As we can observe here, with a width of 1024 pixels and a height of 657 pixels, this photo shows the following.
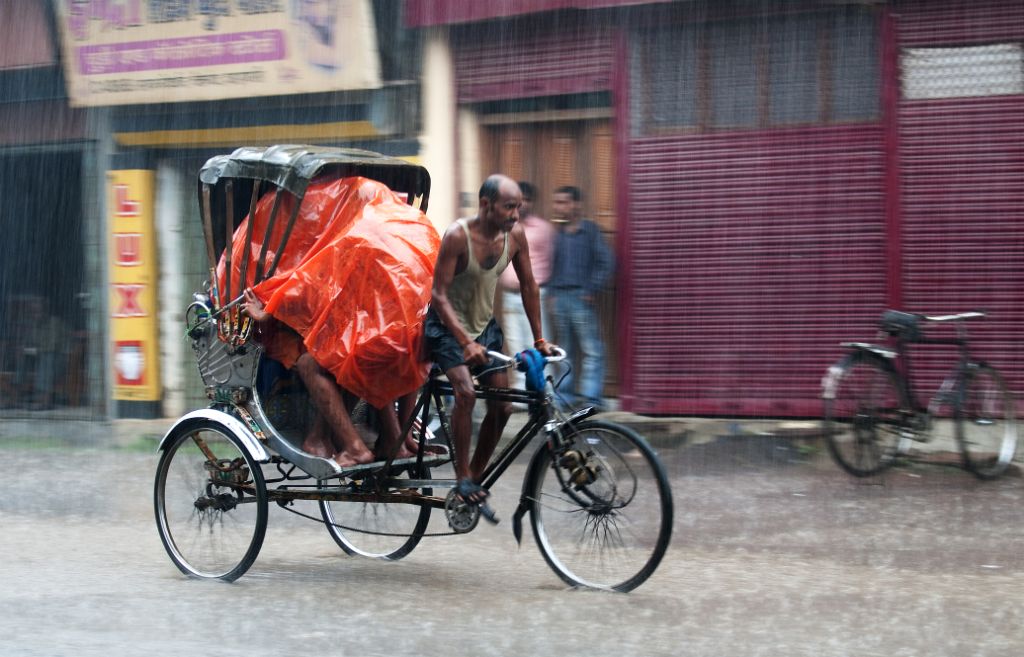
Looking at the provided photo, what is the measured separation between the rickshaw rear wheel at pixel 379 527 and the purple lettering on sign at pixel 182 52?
5805mm

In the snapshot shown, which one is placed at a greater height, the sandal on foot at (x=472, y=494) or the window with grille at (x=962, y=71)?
the window with grille at (x=962, y=71)

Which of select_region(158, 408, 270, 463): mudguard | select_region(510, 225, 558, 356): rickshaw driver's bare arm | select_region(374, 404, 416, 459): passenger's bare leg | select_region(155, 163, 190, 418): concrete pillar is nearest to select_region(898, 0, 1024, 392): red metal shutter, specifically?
select_region(510, 225, 558, 356): rickshaw driver's bare arm

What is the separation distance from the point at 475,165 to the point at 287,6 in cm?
216

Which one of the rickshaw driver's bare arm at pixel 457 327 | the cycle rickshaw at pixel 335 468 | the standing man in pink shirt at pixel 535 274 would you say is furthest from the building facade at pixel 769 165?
the rickshaw driver's bare arm at pixel 457 327

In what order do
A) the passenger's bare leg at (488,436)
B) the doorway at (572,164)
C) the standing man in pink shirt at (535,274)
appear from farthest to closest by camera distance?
the doorway at (572,164) < the standing man in pink shirt at (535,274) < the passenger's bare leg at (488,436)

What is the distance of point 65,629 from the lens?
4863 millimetres

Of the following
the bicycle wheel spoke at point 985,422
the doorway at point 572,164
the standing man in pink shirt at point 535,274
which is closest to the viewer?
the bicycle wheel spoke at point 985,422

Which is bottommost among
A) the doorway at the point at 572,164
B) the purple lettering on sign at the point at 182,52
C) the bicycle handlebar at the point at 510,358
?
the bicycle handlebar at the point at 510,358

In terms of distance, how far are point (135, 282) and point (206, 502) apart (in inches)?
261

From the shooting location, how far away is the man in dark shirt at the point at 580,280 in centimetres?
943

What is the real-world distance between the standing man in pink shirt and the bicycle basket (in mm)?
2583

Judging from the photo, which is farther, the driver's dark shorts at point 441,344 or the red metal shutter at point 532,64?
the red metal shutter at point 532,64

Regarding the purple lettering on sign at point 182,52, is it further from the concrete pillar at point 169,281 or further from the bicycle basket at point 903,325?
the bicycle basket at point 903,325

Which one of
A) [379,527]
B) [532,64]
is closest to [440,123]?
[532,64]
